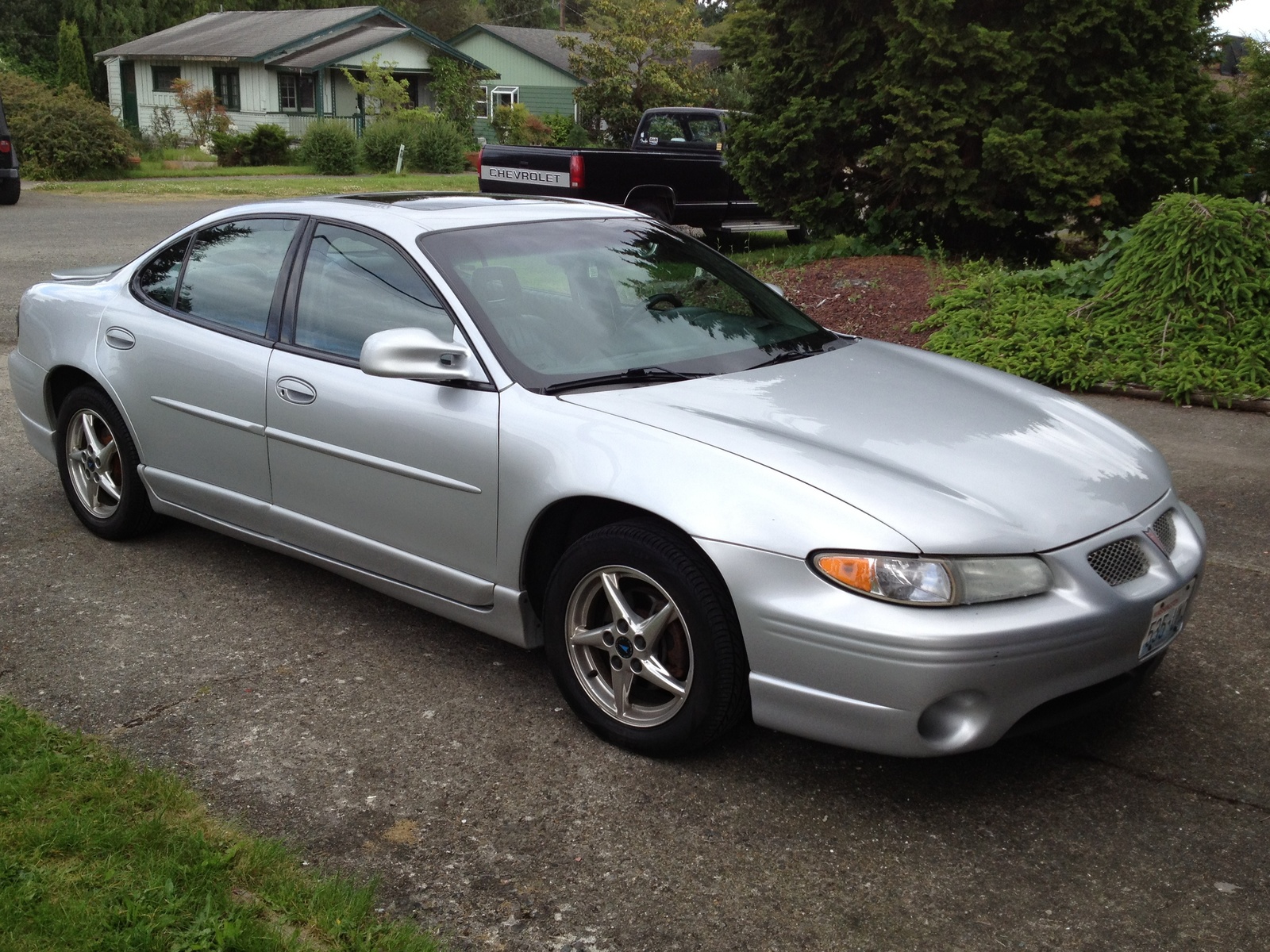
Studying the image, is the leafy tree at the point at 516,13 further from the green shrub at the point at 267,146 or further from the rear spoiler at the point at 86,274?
the rear spoiler at the point at 86,274

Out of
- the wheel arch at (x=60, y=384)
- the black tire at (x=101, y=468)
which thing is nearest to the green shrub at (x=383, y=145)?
the wheel arch at (x=60, y=384)

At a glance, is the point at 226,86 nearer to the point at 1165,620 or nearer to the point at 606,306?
the point at 606,306

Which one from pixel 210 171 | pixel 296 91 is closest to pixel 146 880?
pixel 210 171

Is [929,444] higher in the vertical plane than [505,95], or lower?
lower

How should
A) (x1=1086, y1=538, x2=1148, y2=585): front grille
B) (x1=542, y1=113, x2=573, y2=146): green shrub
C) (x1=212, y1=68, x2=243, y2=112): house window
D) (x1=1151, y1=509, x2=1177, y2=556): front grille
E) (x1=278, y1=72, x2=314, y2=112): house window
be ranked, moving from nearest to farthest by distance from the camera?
1. (x1=1086, y1=538, x2=1148, y2=585): front grille
2. (x1=1151, y1=509, x2=1177, y2=556): front grille
3. (x1=542, y1=113, x2=573, y2=146): green shrub
4. (x1=278, y1=72, x2=314, y2=112): house window
5. (x1=212, y1=68, x2=243, y2=112): house window

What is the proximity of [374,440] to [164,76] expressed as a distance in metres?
50.2

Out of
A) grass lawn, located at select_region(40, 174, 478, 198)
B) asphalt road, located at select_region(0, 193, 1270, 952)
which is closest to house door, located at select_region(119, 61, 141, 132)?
grass lawn, located at select_region(40, 174, 478, 198)

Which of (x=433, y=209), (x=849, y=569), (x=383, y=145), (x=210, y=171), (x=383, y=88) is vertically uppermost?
(x=383, y=88)

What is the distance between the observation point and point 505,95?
2035 inches

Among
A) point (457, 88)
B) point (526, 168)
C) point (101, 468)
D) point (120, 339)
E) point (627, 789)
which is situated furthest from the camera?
point (457, 88)

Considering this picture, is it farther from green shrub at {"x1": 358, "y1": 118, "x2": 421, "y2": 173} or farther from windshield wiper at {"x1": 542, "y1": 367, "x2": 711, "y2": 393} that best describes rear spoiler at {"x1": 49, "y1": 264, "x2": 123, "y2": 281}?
green shrub at {"x1": 358, "y1": 118, "x2": 421, "y2": 173}

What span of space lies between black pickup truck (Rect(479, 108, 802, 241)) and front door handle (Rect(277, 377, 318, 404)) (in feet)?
31.3

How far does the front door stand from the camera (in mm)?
4043

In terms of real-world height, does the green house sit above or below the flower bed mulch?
above
